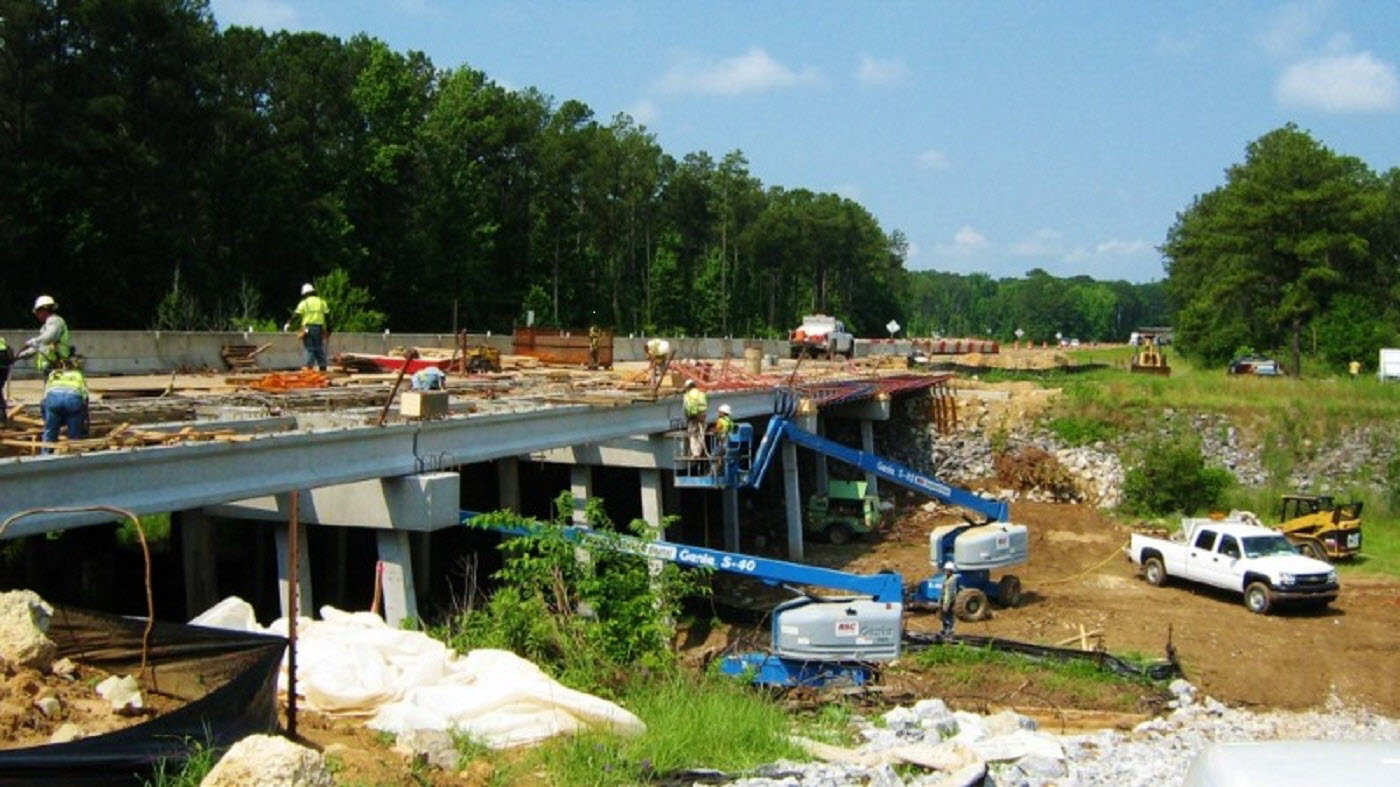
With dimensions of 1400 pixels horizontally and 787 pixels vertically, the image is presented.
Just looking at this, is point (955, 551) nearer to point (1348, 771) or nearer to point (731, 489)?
point (731, 489)

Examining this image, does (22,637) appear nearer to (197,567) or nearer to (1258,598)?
(197,567)

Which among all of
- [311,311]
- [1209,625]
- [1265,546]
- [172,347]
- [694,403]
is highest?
[311,311]

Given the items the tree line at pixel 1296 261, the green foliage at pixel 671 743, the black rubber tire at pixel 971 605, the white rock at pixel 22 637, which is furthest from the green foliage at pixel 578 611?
the tree line at pixel 1296 261

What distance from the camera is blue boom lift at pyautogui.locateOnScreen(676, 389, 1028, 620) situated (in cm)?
2262

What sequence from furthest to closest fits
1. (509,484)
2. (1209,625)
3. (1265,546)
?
(1265,546) → (1209,625) → (509,484)

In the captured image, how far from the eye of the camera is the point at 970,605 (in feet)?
74.5

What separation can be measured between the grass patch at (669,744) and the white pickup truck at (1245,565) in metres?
14.9

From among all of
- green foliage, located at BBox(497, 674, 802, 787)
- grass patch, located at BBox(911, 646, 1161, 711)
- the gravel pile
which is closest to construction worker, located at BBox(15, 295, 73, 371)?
green foliage, located at BBox(497, 674, 802, 787)

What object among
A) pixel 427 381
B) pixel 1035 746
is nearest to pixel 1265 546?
pixel 1035 746

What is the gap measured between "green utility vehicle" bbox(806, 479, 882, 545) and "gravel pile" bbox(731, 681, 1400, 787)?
558 inches

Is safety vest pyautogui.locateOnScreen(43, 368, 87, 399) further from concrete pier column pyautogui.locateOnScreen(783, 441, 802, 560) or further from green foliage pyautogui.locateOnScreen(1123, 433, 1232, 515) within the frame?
green foliage pyautogui.locateOnScreen(1123, 433, 1232, 515)

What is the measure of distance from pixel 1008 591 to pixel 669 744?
16.0 meters

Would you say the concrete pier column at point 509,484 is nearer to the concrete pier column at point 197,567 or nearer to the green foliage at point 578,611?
the concrete pier column at point 197,567

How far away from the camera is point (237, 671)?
26.7ft
